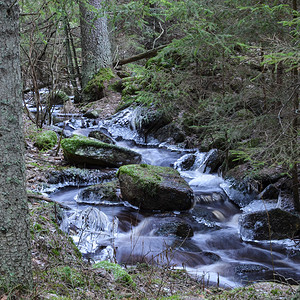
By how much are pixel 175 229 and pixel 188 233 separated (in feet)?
6.59

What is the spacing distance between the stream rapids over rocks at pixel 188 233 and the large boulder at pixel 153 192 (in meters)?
0.18

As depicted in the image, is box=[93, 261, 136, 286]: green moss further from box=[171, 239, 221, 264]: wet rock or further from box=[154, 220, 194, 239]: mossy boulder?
box=[154, 220, 194, 239]: mossy boulder

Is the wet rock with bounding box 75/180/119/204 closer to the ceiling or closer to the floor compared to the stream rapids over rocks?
closer to the ceiling

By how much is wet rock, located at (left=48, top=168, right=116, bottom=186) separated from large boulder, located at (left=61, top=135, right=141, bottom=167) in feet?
1.21

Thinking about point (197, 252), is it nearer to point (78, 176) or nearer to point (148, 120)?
point (78, 176)

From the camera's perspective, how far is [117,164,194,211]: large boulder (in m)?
7.57

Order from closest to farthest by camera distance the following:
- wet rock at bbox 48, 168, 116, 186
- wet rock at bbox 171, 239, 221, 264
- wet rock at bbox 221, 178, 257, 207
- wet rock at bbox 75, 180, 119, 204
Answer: wet rock at bbox 171, 239, 221, 264
wet rock at bbox 75, 180, 119, 204
wet rock at bbox 221, 178, 257, 207
wet rock at bbox 48, 168, 116, 186

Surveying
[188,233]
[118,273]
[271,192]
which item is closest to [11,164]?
[118,273]

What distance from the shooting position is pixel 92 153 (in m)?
9.45

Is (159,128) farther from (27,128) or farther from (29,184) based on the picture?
(29,184)

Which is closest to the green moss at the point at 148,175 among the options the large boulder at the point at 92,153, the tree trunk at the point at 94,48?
the large boulder at the point at 92,153

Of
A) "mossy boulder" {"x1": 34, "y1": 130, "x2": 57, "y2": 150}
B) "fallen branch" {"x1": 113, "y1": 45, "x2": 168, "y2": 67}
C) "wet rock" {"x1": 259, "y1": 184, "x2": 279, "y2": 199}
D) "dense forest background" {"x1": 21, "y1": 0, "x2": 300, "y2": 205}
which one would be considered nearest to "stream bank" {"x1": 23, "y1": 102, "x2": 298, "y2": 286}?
"wet rock" {"x1": 259, "y1": 184, "x2": 279, "y2": 199}

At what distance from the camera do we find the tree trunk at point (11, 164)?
2.41 m

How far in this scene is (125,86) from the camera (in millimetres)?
15781
